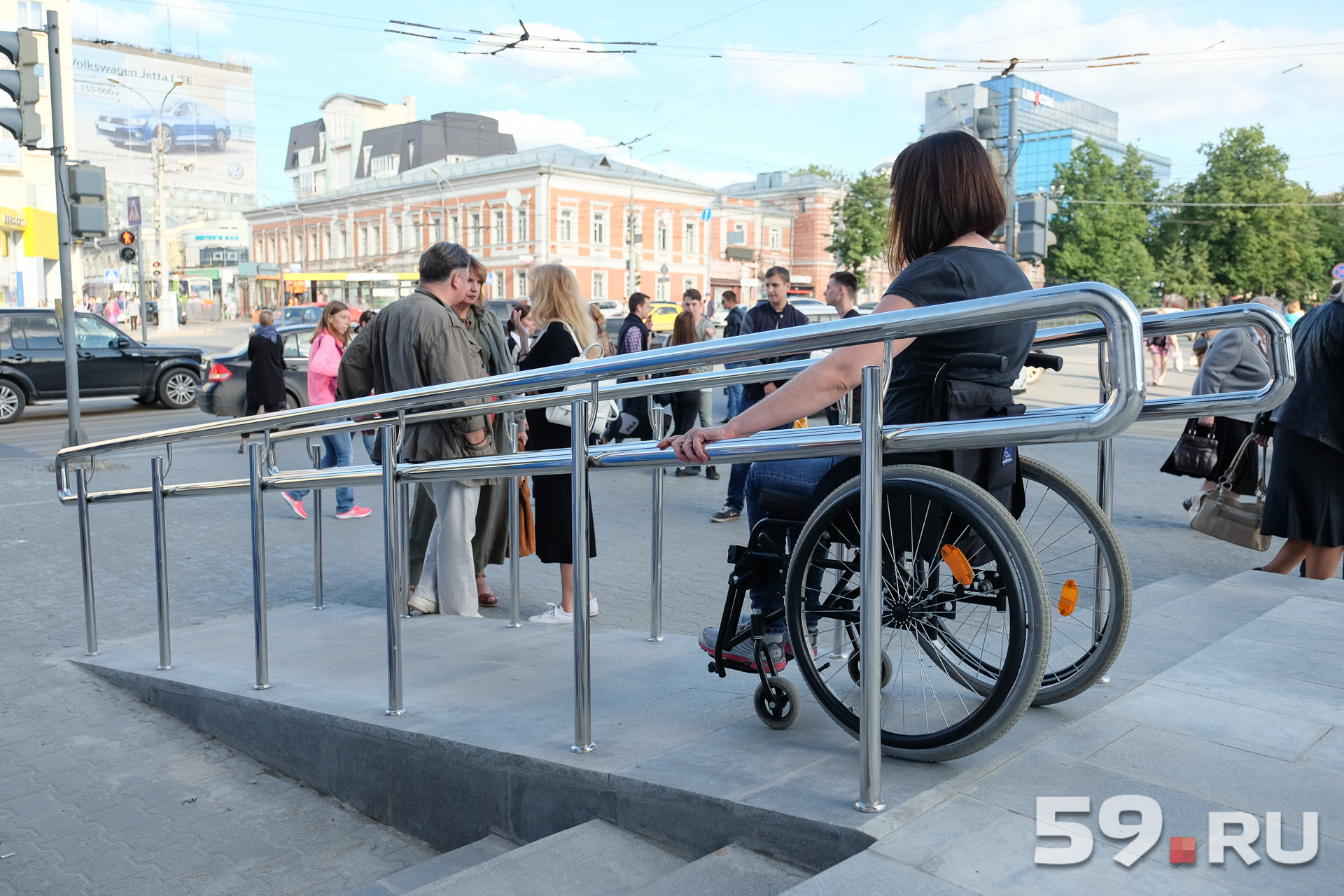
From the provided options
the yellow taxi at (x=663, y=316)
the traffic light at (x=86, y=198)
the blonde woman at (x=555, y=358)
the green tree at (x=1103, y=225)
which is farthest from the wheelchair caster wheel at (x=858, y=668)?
the green tree at (x=1103, y=225)

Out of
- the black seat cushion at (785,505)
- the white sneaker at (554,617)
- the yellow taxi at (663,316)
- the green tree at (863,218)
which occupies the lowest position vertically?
the white sneaker at (554,617)

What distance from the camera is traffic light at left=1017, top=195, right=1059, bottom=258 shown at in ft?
50.6

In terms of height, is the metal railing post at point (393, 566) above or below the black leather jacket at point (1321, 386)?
below

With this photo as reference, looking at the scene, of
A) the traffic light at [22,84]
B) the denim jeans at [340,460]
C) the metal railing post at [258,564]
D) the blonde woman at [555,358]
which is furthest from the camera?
the traffic light at [22,84]

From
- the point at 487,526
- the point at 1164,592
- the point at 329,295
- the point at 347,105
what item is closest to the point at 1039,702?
the point at 1164,592

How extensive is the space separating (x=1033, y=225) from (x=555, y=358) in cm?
1178

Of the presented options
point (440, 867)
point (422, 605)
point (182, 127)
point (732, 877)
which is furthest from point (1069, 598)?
point (182, 127)

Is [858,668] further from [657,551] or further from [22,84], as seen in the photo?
[22,84]

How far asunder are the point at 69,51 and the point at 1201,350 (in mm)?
54264

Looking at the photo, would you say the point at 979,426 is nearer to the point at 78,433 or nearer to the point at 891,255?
the point at 891,255

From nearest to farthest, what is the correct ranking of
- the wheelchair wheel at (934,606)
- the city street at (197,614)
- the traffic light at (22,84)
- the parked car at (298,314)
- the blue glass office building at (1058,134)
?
the wheelchair wheel at (934,606) < the city street at (197,614) < the traffic light at (22,84) < the parked car at (298,314) < the blue glass office building at (1058,134)

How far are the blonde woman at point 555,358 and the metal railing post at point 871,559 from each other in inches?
130

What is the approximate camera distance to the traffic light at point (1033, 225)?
15438 millimetres

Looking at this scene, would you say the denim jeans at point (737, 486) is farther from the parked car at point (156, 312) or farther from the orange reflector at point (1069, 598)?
the parked car at point (156, 312)
